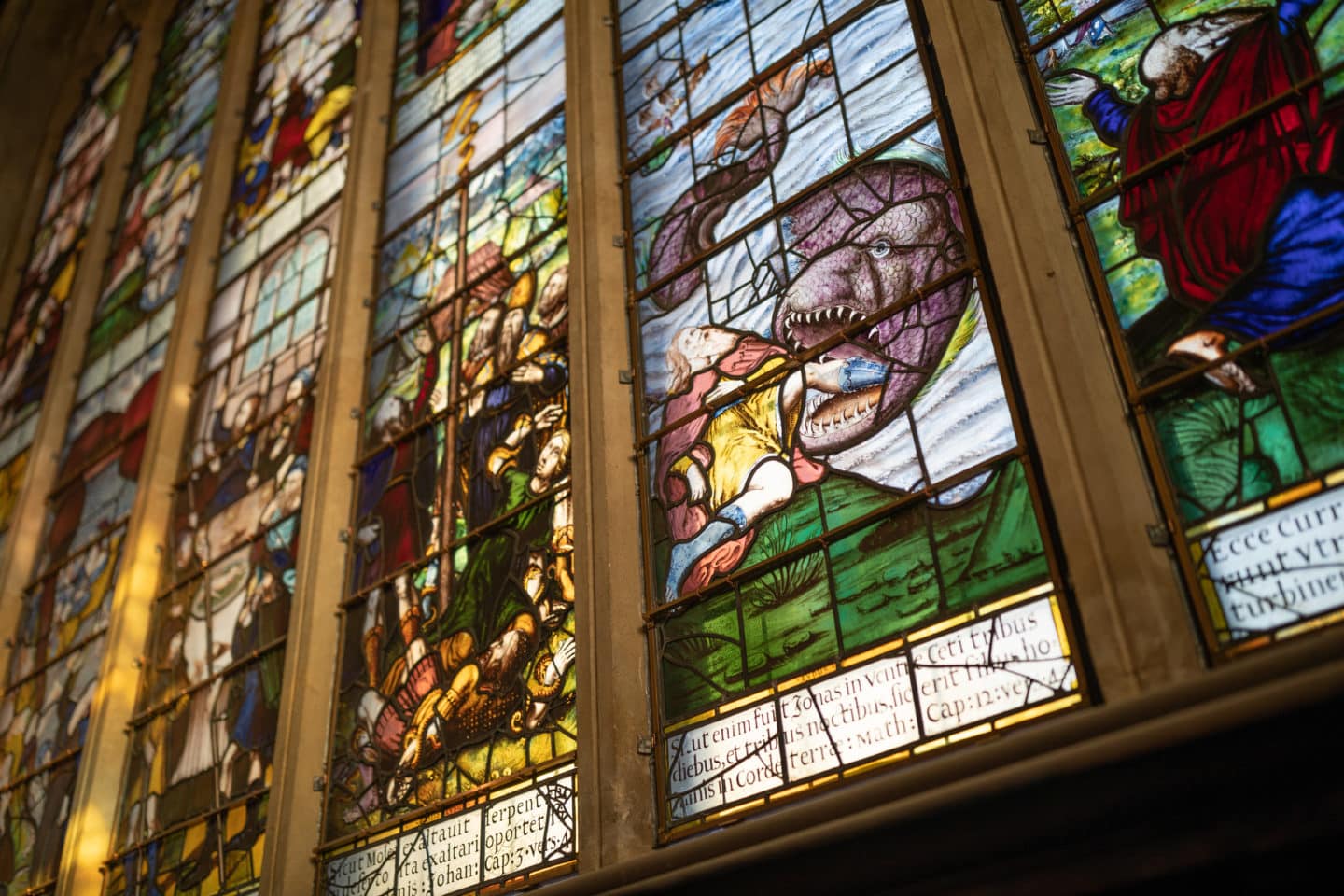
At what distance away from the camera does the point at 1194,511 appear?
9.80 ft

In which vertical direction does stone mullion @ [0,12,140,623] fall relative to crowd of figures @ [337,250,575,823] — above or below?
above

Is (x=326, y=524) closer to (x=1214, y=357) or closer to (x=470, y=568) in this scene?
(x=470, y=568)

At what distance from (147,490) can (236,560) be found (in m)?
0.88

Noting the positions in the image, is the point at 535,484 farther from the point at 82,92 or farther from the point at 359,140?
the point at 82,92

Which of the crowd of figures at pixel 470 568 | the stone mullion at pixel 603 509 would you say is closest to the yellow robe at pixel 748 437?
the stone mullion at pixel 603 509

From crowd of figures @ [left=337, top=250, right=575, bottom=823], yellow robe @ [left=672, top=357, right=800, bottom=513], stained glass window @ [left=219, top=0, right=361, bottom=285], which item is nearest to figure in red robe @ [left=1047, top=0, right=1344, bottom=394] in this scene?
yellow robe @ [left=672, top=357, right=800, bottom=513]

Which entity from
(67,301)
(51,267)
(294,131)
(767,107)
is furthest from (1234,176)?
(51,267)

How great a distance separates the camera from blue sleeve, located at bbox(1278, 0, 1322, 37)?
10.9 ft

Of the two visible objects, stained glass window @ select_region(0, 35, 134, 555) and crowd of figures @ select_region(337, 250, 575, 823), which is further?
stained glass window @ select_region(0, 35, 134, 555)

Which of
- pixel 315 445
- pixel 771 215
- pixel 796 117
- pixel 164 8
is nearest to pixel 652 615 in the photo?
pixel 771 215

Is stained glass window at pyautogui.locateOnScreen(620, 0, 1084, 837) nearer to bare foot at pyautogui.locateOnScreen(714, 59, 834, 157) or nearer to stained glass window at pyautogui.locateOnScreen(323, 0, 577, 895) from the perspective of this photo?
bare foot at pyautogui.locateOnScreen(714, 59, 834, 157)

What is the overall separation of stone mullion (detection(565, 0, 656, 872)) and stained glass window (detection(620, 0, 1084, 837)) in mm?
62

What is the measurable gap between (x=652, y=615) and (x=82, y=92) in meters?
8.26

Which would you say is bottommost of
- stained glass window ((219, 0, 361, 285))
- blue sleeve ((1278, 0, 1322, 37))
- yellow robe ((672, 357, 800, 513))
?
yellow robe ((672, 357, 800, 513))
